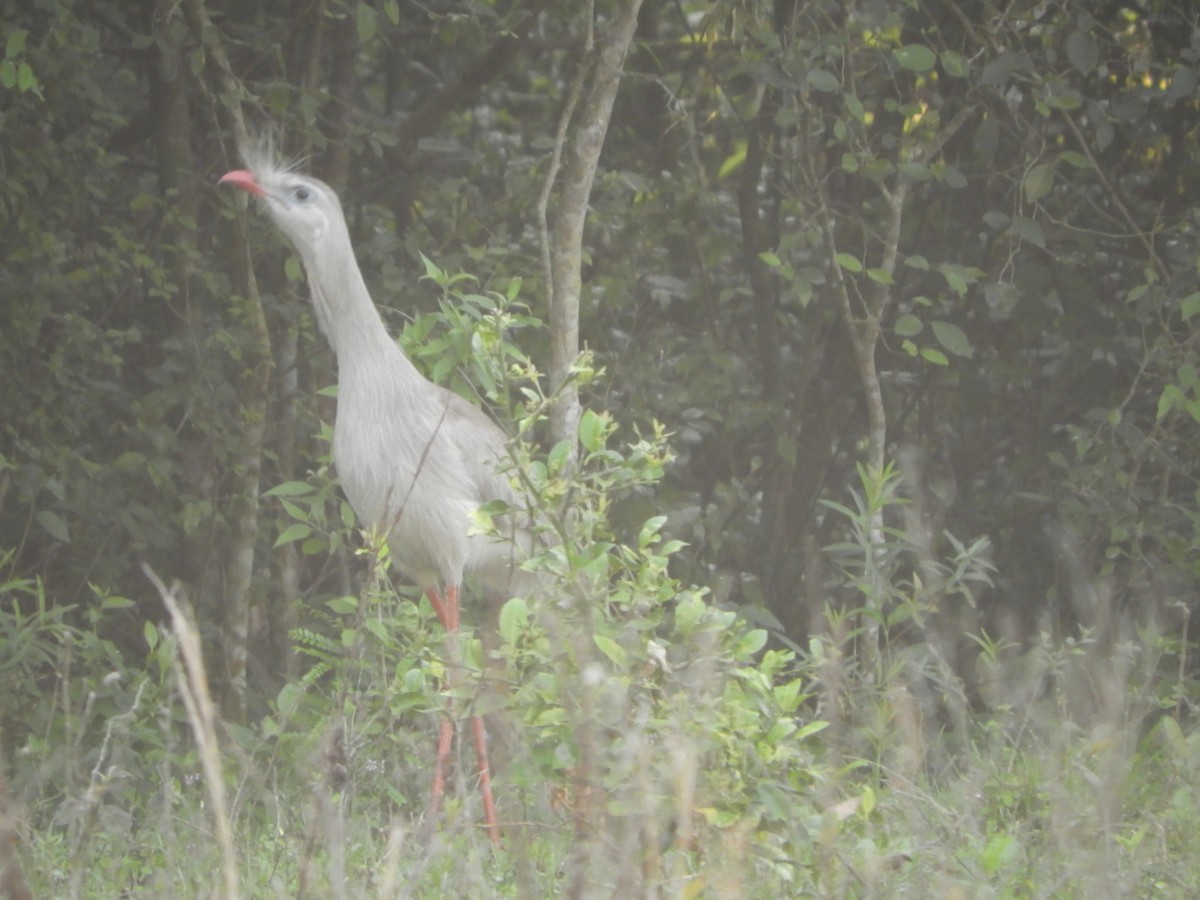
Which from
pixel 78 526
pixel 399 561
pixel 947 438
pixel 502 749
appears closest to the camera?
pixel 502 749

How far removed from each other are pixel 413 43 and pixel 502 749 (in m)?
3.28

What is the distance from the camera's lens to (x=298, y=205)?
410 cm

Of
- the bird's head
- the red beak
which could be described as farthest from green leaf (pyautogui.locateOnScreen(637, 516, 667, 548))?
the red beak

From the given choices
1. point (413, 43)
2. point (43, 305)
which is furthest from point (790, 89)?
point (43, 305)

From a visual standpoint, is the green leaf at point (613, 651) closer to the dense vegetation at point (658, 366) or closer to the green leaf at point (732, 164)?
the dense vegetation at point (658, 366)

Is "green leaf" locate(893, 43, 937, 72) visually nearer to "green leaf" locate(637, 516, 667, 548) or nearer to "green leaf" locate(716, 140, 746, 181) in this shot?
"green leaf" locate(716, 140, 746, 181)

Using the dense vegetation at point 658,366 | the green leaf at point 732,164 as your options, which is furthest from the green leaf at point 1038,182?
the green leaf at point 732,164

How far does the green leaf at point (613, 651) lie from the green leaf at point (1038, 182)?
2.80 m

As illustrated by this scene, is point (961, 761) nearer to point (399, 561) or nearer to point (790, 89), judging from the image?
point (399, 561)

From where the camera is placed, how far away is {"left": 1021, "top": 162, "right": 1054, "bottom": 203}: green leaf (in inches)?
188

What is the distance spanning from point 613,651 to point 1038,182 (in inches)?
113

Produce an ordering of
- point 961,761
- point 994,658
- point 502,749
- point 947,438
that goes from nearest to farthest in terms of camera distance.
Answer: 1. point 502,749
2. point 994,658
3. point 961,761
4. point 947,438

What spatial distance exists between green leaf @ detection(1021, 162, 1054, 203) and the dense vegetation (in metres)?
0.02

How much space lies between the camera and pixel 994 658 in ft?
10.8
